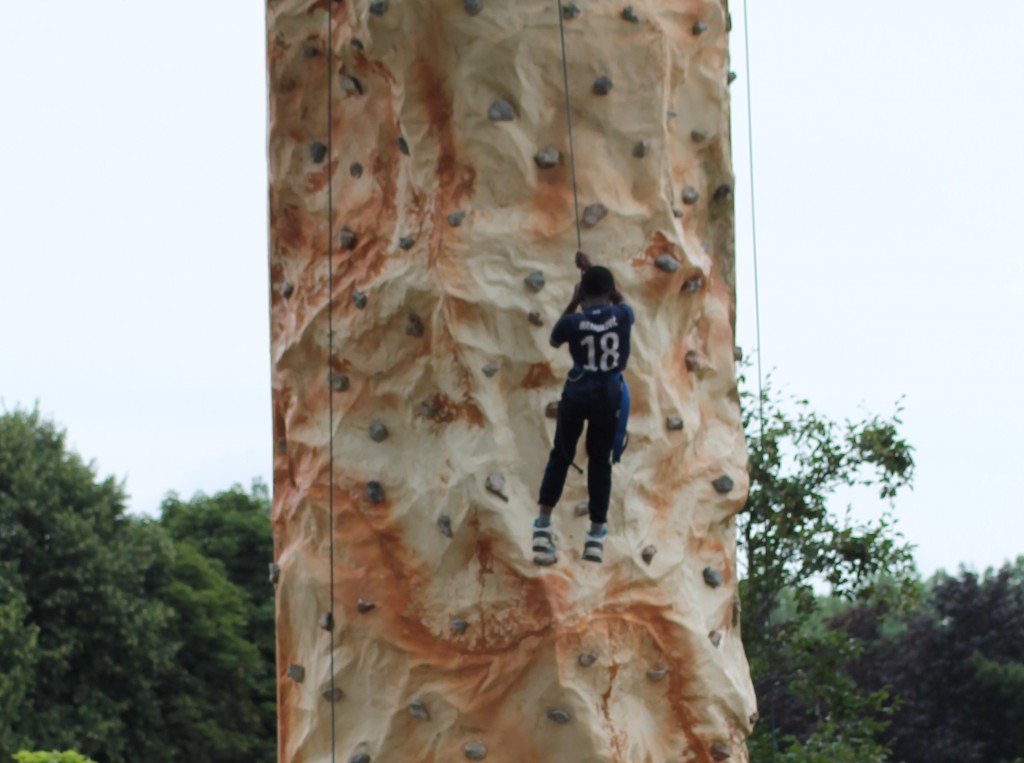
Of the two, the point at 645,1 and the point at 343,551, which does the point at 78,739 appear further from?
the point at 645,1

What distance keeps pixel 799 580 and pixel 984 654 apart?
8.67 meters

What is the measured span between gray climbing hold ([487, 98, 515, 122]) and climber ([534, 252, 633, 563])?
1.27 metres

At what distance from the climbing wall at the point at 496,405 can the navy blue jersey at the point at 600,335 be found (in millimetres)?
1110

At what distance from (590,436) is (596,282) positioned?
2.48 ft

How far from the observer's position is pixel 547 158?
971cm

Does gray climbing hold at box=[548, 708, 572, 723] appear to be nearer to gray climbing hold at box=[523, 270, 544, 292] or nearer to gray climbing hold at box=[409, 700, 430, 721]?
gray climbing hold at box=[409, 700, 430, 721]

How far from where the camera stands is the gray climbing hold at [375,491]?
994 centimetres

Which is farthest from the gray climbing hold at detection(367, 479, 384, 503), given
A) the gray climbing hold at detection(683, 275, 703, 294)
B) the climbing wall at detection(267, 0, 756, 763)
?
the gray climbing hold at detection(683, 275, 703, 294)

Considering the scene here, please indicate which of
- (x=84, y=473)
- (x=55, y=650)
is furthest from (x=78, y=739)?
(x=84, y=473)

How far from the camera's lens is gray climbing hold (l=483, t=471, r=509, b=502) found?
375 inches

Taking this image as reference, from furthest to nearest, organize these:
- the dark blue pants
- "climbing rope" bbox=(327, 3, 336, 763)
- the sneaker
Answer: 1. "climbing rope" bbox=(327, 3, 336, 763)
2. the sneaker
3. the dark blue pants

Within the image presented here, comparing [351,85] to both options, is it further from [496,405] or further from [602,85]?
[496,405]

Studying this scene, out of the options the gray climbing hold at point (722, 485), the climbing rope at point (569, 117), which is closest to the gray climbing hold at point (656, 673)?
the gray climbing hold at point (722, 485)

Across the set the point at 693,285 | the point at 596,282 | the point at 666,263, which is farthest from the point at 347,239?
the point at 596,282
